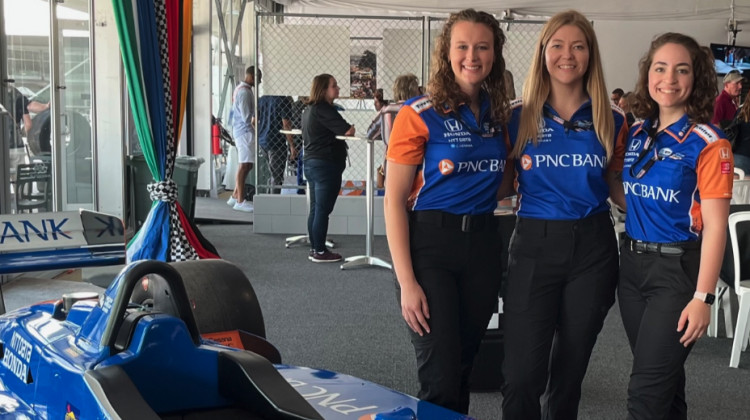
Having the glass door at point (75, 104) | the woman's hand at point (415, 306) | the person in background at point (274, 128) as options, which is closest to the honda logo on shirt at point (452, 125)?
the woman's hand at point (415, 306)

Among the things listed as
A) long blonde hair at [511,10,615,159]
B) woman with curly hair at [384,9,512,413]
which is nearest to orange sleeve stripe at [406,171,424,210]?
woman with curly hair at [384,9,512,413]

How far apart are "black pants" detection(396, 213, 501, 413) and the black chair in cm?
430

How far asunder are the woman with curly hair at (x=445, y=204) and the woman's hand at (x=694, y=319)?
1.67ft

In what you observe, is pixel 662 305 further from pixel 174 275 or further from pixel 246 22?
pixel 246 22

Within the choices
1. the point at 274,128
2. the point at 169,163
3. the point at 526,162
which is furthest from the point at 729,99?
the point at 526,162

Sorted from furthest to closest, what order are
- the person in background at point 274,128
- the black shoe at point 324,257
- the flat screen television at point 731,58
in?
the flat screen television at point 731,58, the person in background at point 274,128, the black shoe at point 324,257

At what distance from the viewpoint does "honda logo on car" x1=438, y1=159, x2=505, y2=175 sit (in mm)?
2215

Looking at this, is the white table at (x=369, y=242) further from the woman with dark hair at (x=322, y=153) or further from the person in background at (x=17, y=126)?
the person in background at (x=17, y=126)

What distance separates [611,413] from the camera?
136 inches

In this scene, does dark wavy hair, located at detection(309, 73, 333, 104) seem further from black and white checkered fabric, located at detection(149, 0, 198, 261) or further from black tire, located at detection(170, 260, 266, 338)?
black tire, located at detection(170, 260, 266, 338)

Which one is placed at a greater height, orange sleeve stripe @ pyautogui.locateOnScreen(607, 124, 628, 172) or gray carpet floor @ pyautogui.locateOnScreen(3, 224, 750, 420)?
orange sleeve stripe @ pyautogui.locateOnScreen(607, 124, 628, 172)

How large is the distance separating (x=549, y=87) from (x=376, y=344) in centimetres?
238

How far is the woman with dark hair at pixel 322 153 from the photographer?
21.8 feet

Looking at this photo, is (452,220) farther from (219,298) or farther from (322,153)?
(322,153)
